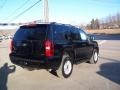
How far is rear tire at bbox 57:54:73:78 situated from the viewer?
773 centimetres

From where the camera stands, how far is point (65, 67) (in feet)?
26.2

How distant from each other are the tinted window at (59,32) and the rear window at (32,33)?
1.29ft

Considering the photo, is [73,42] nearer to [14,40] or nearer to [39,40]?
[39,40]

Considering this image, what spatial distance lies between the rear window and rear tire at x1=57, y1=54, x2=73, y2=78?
114cm

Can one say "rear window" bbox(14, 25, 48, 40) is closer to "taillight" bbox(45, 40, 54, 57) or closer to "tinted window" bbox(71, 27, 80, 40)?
"taillight" bbox(45, 40, 54, 57)

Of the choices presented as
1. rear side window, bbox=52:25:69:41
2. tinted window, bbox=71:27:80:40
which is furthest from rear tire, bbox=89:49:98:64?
rear side window, bbox=52:25:69:41

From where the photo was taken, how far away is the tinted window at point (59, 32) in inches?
299

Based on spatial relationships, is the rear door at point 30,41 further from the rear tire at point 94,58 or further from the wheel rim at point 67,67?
the rear tire at point 94,58

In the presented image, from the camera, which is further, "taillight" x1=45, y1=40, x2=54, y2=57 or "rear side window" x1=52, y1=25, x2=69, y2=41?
"rear side window" x1=52, y1=25, x2=69, y2=41

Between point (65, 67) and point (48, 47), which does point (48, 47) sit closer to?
point (48, 47)

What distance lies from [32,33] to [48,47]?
88 centimetres

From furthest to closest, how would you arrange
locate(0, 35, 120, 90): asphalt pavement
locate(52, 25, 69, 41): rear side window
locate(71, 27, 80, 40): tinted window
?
locate(71, 27, 80, 40): tinted window
locate(52, 25, 69, 41): rear side window
locate(0, 35, 120, 90): asphalt pavement

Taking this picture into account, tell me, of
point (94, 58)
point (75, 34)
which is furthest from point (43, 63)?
point (94, 58)

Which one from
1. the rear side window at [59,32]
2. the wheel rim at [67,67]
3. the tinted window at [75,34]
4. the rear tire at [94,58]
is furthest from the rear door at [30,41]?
the rear tire at [94,58]
